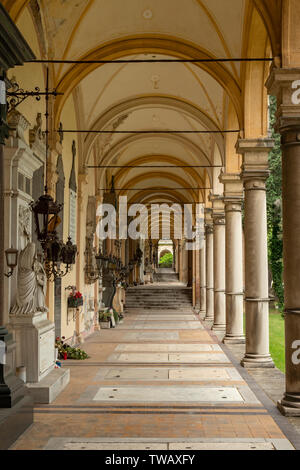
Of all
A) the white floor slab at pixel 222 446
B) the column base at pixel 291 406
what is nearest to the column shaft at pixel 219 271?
the column base at pixel 291 406

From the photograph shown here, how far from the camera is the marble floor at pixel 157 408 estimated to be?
6.05m

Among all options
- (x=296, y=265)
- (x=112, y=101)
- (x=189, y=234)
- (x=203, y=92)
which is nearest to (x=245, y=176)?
(x=296, y=265)

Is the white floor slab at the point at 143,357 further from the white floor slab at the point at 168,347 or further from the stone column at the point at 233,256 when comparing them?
the stone column at the point at 233,256

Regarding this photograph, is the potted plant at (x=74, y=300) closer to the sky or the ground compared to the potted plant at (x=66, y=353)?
closer to the sky

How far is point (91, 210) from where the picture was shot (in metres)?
16.8

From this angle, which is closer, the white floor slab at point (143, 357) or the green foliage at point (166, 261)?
the white floor slab at point (143, 357)

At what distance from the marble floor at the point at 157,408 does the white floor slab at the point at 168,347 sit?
19 cm

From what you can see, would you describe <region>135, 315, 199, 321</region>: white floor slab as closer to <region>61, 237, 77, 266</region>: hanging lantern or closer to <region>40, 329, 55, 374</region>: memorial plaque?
<region>61, 237, 77, 266</region>: hanging lantern

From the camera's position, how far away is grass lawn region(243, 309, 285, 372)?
12.7 meters

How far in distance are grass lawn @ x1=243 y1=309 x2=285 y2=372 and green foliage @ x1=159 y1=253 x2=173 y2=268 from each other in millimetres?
56827

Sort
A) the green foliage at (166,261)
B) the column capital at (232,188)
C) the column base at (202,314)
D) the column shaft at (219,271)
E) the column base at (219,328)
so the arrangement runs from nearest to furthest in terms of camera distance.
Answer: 1. the column capital at (232,188)
2. the column shaft at (219,271)
3. the column base at (219,328)
4. the column base at (202,314)
5. the green foliage at (166,261)

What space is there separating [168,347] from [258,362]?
12.5 ft

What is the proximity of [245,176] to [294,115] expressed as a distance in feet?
11.5
